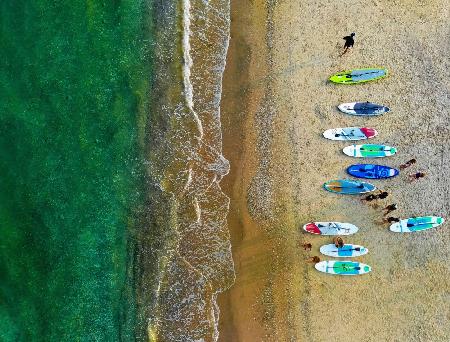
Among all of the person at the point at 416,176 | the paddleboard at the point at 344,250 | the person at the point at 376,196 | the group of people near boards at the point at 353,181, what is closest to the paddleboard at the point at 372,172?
the group of people near boards at the point at 353,181

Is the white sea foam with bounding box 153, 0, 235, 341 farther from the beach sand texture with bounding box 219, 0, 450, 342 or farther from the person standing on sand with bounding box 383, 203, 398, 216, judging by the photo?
the person standing on sand with bounding box 383, 203, 398, 216

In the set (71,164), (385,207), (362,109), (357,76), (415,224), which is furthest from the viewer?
(357,76)

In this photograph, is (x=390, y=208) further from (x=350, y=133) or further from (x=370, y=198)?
(x=350, y=133)

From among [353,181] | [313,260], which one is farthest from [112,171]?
[353,181]

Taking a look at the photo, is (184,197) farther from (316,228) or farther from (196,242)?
(316,228)

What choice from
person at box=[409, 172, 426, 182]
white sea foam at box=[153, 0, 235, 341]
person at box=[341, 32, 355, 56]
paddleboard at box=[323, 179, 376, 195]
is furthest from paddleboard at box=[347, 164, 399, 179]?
white sea foam at box=[153, 0, 235, 341]

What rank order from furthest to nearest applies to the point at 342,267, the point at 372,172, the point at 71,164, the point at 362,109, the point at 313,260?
the point at 362,109 → the point at 372,172 → the point at 71,164 → the point at 313,260 → the point at 342,267

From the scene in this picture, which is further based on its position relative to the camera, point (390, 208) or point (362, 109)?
point (362, 109)

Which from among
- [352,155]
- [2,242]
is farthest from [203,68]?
[2,242]
